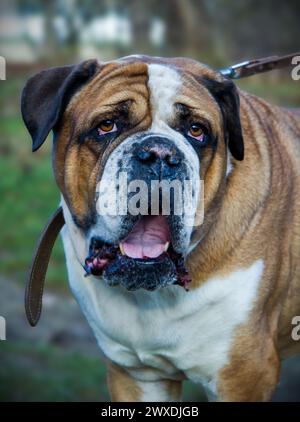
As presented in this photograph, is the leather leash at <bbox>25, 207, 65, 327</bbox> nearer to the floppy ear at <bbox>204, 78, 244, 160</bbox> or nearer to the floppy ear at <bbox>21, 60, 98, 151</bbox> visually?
the floppy ear at <bbox>21, 60, 98, 151</bbox>

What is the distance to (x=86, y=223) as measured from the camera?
3.02m

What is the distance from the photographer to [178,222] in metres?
2.79

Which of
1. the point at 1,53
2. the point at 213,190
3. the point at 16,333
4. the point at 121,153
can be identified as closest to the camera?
the point at 121,153

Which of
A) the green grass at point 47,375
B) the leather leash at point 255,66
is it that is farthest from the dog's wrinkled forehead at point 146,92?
the green grass at point 47,375

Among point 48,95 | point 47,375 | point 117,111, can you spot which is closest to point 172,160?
point 117,111

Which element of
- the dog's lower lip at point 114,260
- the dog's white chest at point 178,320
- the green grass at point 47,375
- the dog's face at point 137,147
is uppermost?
the dog's face at point 137,147

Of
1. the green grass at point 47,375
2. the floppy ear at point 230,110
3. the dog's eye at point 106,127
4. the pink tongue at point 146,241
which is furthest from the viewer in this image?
the green grass at point 47,375

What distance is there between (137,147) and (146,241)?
0.28m

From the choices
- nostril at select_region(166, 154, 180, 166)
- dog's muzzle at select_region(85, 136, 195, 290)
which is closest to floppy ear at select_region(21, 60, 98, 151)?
dog's muzzle at select_region(85, 136, 195, 290)

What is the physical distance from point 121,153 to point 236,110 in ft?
1.53

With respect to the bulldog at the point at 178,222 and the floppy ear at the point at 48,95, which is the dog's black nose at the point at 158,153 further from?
the floppy ear at the point at 48,95

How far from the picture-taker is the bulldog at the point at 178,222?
9.30 ft
